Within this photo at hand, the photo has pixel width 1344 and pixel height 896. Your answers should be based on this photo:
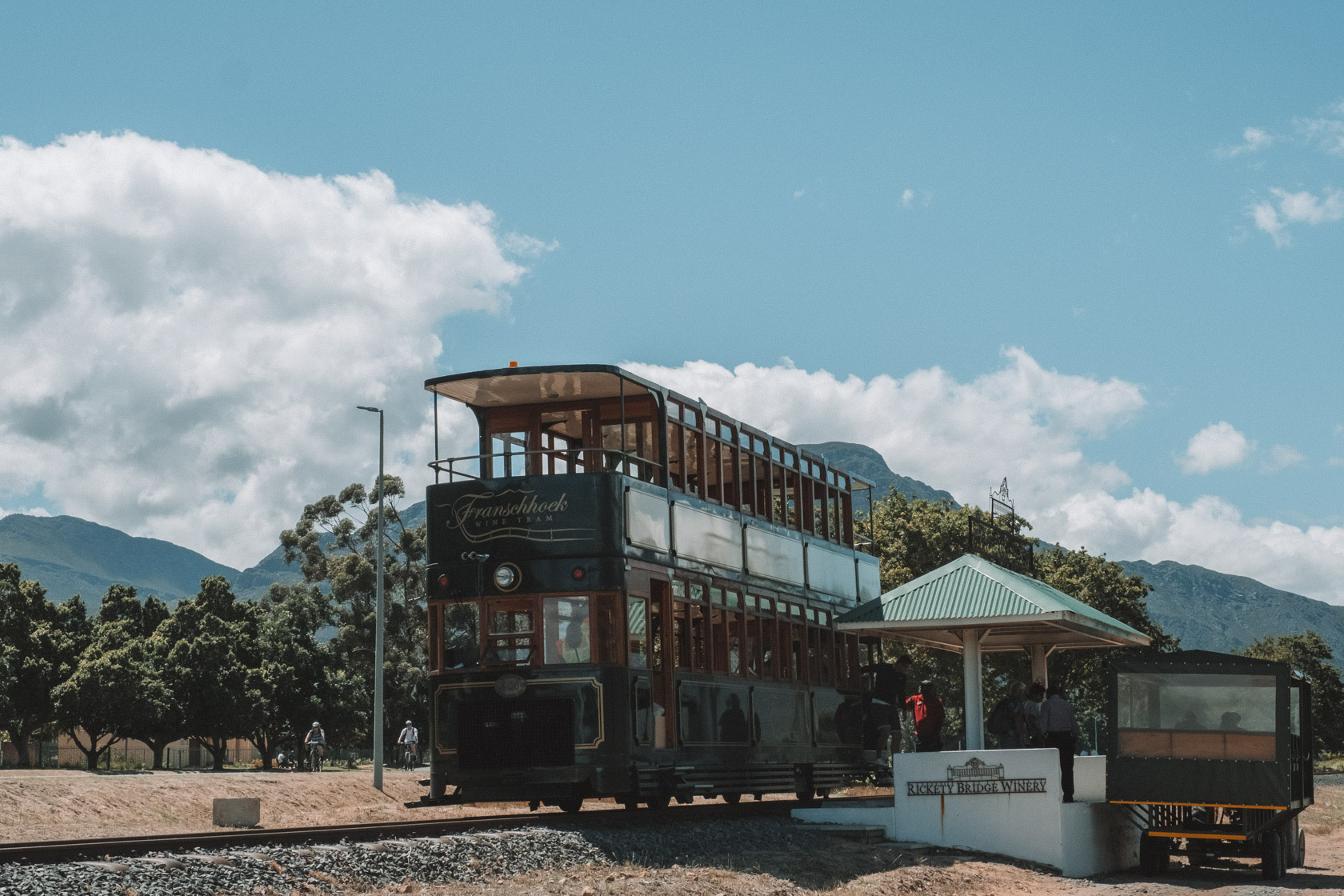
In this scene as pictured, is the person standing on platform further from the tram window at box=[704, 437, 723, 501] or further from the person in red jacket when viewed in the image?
the tram window at box=[704, 437, 723, 501]

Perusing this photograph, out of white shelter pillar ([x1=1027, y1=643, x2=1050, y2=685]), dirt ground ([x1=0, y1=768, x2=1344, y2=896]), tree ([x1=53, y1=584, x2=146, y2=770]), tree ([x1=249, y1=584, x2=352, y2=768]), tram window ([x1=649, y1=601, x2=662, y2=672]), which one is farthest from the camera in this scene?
tree ([x1=249, y1=584, x2=352, y2=768])

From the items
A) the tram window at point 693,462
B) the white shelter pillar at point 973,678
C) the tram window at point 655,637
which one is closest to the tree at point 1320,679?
the white shelter pillar at point 973,678

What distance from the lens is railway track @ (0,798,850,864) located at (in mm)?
13273

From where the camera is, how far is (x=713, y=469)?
23172mm

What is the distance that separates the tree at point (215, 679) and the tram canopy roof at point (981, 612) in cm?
3996

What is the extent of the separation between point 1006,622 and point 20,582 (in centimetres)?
4758

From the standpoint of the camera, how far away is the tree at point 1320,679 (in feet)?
308

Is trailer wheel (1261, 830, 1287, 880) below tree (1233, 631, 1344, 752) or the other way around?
the other way around

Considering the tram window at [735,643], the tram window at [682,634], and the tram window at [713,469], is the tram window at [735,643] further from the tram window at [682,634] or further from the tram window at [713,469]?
the tram window at [713,469]

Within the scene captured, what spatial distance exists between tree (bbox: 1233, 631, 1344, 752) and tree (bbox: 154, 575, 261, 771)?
52.7 m

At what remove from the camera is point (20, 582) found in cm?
6006

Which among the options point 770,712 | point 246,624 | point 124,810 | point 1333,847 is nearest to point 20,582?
point 246,624

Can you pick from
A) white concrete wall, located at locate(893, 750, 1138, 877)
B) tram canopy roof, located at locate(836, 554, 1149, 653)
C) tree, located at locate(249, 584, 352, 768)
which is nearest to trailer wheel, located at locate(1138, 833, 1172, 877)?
white concrete wall, located at locate(893, 750, 1138, 877)

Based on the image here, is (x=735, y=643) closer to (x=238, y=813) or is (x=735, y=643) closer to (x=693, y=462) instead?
(x=693, y=462)
